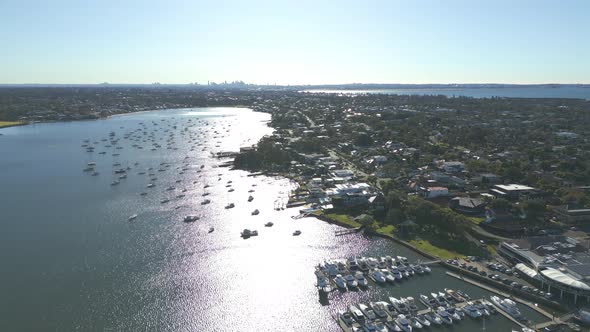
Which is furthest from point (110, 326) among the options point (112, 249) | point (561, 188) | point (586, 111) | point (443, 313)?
point (586, 111)

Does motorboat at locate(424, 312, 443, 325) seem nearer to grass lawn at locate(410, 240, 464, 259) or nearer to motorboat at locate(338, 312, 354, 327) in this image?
motorboat at locate(338, 312, 354, 327)

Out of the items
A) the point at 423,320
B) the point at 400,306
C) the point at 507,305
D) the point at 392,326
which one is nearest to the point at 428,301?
the point at 400,306

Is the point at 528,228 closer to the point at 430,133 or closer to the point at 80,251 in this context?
the point at 80,251

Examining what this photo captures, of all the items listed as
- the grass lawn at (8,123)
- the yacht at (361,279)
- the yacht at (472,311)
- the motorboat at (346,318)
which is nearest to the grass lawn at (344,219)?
the yacht at (361,279)

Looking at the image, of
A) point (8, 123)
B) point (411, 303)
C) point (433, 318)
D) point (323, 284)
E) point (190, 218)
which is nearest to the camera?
point (433, 318)

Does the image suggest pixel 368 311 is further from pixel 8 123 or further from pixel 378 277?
pixel 8 123

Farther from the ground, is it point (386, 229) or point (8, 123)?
point (8, 123)

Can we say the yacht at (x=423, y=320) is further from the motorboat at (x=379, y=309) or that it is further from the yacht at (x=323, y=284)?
the yacht at (x=323, y=284)

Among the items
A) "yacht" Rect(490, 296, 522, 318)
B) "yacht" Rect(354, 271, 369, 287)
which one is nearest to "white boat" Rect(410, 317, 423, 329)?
"yacht" Rect(354, 271, 369, 287)
